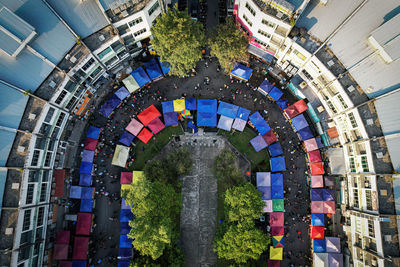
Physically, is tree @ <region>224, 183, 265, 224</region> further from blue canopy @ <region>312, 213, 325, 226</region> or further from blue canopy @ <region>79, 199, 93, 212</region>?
blue canopy @ <region>79, 199, 93, 212</region>

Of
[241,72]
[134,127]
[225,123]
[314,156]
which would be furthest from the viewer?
[241,72]

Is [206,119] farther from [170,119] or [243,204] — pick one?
[243,204]

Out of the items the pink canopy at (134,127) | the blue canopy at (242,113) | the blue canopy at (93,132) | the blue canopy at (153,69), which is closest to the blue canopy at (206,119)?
the blue canopy at (242,113)

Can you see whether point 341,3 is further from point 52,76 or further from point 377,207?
point 52,76

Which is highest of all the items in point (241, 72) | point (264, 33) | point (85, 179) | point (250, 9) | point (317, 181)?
point (250, 9)

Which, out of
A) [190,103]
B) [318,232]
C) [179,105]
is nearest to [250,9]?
[190,103]

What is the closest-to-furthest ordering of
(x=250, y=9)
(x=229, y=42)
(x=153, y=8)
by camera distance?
(x=250, y=9)
(x=229, y=42)
(x=153, y=8)
